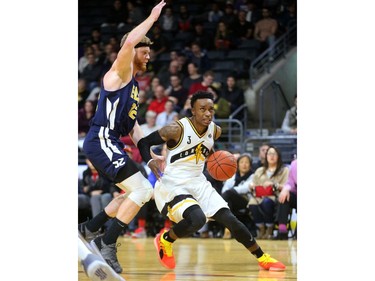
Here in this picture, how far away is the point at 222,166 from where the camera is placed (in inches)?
253

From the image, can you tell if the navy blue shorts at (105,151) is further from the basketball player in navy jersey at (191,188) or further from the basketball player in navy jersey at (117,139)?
the basketball player in navy jersey at (191,188)

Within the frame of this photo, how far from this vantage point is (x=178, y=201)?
20.4 ft

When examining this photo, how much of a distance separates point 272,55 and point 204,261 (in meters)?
7.46

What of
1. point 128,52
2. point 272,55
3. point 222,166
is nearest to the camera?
point 128,52

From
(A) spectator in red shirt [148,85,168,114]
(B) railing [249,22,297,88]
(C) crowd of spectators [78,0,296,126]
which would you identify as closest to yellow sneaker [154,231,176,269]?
(C) crowd of spectators [78,0,296,126]

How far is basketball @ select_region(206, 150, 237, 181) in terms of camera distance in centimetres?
640

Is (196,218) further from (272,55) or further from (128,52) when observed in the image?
(272,55)

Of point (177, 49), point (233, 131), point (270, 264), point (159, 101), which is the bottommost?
point (270, 264)

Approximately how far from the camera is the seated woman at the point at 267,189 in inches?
398

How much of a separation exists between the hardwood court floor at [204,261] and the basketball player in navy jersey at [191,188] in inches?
8.6

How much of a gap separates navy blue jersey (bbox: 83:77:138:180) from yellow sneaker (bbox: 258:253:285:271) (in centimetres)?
139

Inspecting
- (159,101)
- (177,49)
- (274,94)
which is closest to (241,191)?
(159,101)
